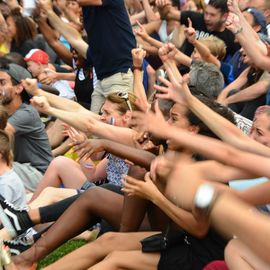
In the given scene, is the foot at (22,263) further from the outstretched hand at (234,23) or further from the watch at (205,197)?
the watch at (205,197)

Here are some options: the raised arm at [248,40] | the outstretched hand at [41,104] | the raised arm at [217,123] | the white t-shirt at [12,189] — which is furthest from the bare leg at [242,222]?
the raised arm at [248,40]

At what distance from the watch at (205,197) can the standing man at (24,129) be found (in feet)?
12.6

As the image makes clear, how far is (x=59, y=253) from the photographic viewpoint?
556 centimetres

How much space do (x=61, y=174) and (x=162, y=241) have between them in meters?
1.87

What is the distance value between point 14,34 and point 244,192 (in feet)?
21.7

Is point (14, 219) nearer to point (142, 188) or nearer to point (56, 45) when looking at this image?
point (142, 188)

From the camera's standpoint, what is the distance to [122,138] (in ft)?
16.0

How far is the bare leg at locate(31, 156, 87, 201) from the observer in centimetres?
597

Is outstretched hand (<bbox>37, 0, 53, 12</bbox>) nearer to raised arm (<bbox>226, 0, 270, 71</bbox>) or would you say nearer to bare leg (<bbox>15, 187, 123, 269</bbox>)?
raised arm (<bbox>226, 0, 270, 71</bbox>)

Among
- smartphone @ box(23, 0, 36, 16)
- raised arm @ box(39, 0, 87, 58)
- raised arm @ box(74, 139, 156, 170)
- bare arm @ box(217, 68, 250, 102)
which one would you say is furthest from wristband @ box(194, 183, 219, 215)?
smartphone @ box(23, 0, 36, 16)

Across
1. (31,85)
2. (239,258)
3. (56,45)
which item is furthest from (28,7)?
(239,258)

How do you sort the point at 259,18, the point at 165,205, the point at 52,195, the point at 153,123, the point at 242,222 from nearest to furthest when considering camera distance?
the point at 242,222
the point at 153,123
the point at 165,205
the point at 52,195
the point at 259,18

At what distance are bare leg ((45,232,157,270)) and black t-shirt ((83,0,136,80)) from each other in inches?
107

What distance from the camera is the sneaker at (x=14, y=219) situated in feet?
16.8
